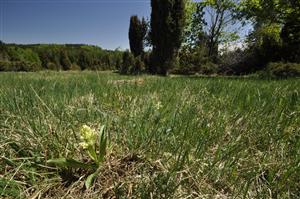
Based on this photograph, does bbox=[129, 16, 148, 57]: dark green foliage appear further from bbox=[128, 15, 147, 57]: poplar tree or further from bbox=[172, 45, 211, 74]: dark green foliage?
bbox=[172, 45, 211, 74]: dark green foliage

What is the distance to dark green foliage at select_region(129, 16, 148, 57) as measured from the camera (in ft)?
83.9

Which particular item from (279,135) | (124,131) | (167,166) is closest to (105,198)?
(167,166)

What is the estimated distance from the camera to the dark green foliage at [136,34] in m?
25.6

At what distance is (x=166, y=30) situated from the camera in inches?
748

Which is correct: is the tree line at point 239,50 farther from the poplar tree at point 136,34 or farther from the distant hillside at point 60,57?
the distant hillside at point 60,57

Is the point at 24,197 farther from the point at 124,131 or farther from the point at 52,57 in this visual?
the point at 52,57

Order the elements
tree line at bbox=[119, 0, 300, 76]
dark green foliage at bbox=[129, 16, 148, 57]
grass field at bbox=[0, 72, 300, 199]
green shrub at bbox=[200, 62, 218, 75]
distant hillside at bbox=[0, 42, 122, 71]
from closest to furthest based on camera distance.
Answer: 1. grass field at bbox=[0, 72, 300, 199]
2. tree line at bbox=[119, 0, 300, 76]
3. green shrub at bbox=[200, 62, 218, 75]
4. dark green foliage at bbox=[129, 16, 148, 57]
5. distant hillside at bbox=[0, 42, 122, 71]

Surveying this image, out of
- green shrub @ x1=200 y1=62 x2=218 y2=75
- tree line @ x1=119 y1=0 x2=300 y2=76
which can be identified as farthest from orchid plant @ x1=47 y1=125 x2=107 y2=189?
green shrub @ x1=200 y1=62 x2=218 y2=75

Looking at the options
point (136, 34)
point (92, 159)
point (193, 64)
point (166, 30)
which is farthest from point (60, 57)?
point (92, 159)

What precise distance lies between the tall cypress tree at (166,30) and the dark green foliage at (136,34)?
5.93 metres

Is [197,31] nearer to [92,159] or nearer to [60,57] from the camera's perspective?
[60,57]

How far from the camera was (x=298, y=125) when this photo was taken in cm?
154

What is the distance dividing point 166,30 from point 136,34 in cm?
727

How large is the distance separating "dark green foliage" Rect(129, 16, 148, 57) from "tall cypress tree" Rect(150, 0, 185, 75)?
5927mm
